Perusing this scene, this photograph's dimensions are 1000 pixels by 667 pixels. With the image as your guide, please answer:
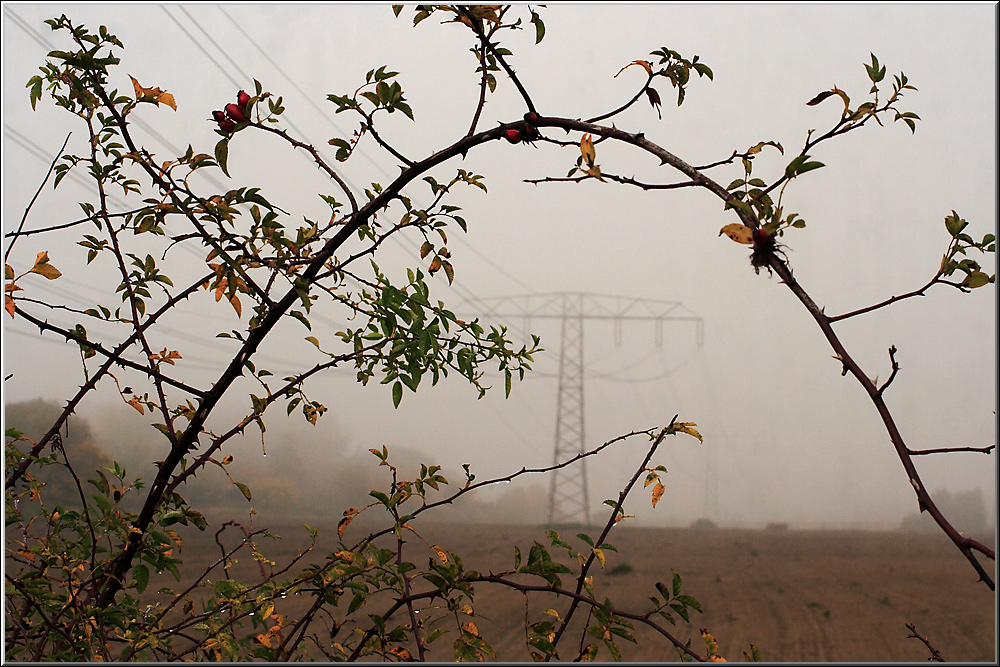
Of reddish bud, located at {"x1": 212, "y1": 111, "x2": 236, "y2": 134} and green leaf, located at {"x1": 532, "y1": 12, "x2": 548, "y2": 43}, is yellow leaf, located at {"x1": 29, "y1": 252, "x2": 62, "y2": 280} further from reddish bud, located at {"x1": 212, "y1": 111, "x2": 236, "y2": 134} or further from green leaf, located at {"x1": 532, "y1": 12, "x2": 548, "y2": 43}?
green leaf, located at {"x1": 532, "y1": 12, "x2": 548, "y2": 43}

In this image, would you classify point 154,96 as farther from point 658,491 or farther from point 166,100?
point 658,491

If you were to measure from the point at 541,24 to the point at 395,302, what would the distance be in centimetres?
40

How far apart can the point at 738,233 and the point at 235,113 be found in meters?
0.63

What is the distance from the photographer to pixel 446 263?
947 mm

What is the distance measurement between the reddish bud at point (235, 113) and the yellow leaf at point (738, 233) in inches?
24.1

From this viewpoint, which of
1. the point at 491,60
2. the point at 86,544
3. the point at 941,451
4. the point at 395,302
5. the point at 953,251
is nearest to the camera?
the point at 941,451

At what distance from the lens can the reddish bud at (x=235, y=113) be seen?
0.82m

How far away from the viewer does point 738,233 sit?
56cm

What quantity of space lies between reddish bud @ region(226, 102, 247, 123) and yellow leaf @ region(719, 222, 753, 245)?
0.61 m

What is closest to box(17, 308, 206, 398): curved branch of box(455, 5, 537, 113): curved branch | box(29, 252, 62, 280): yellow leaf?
box(29, 252, 62, 280): yellow leaf

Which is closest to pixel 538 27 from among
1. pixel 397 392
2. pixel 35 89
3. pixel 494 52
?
pixel 494 52

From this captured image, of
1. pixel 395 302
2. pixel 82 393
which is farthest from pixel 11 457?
pixel 395 302

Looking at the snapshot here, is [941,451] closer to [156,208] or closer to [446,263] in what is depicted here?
[446,263]

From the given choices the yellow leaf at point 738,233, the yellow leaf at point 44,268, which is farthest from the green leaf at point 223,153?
the yellow leaf at point 738,233
